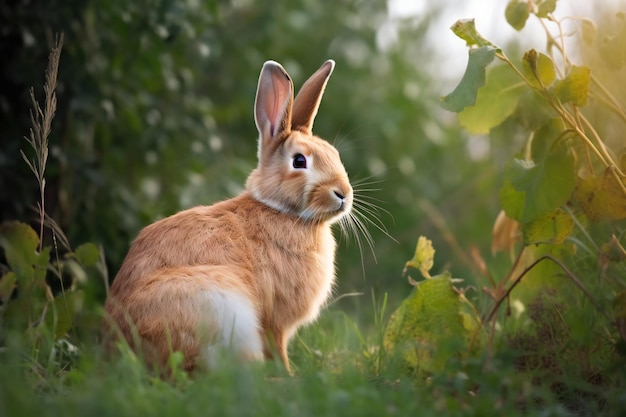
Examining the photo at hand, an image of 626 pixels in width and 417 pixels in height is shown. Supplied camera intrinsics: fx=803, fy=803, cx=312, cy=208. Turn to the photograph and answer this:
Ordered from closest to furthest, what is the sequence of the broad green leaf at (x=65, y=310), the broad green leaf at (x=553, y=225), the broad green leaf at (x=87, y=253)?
the broad green leaf at (x=553, y=225) < the broad green leaf at (x=65, y=310) < the broad green leaf at (x=87, y=253)

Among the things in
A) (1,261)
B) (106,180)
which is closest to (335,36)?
(106,180)

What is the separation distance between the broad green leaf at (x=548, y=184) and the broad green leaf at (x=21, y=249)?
82.5 inches

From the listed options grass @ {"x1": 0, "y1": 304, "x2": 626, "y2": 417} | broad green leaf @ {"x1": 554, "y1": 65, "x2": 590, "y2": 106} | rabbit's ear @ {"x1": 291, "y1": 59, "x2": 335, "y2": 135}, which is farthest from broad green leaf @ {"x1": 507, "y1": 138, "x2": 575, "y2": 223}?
rabbit's ear @ {"x1": 291, "y1": 59, "x2": 335, "y2": 135}

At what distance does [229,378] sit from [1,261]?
245 centimetres

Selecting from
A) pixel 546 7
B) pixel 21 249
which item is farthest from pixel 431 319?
pixel 21 249

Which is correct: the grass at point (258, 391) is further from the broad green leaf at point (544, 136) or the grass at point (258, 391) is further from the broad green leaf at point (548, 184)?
the broad green leaf at point (544, 136)

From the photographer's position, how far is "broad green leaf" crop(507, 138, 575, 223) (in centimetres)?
321

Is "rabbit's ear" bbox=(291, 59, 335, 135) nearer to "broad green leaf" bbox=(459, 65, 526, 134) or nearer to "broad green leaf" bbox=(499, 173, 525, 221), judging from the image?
"broad green leaf" bbox=(459, 65, 526, 134)

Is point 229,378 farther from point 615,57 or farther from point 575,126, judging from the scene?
point 615,57

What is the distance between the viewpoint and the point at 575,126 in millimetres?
3209

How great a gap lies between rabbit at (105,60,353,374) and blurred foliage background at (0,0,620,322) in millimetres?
919

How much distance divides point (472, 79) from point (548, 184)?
0.53 meters

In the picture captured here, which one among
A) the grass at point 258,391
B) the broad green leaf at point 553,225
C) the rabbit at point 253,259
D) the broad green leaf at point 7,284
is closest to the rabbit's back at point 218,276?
the rabbit at point 253,259

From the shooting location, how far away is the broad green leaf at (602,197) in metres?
3.23
